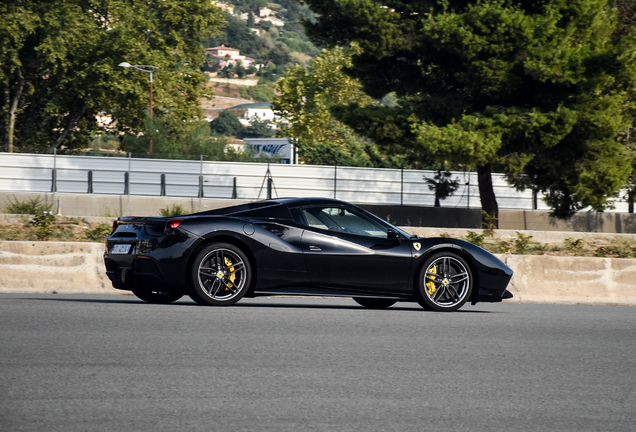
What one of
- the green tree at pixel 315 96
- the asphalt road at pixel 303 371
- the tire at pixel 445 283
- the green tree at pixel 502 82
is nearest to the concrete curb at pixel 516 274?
the asphalt road at pixel 303 371

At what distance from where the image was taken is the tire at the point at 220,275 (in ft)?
28.8

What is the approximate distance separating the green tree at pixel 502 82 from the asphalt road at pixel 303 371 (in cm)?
1568

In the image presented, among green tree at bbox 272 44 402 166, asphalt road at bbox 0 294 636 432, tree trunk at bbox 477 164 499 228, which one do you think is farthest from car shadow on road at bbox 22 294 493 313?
green tree at bbox 272 44 402 166

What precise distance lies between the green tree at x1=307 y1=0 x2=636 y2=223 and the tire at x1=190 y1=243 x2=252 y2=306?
15006 millimetres

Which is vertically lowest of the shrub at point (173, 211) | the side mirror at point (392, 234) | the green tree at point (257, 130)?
the side mirror at point (392, 234)

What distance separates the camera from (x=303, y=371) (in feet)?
19.0

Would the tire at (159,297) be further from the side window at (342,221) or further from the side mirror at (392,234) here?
the side mirror at (392,234)

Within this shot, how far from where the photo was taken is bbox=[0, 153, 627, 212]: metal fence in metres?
35.1

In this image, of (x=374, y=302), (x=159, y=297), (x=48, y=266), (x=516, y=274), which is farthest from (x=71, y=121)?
(x=374, y=302)

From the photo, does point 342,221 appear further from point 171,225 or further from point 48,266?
point 48,266

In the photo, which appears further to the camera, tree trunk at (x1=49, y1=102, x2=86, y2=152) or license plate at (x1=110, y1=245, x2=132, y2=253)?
tree trunk at (x1=49, y1=102, x2=86, y2=152)

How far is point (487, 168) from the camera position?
27.7m

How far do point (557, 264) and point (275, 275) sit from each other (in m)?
5.04

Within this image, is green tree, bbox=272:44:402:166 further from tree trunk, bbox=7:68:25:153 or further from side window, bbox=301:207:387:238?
side window, bbox=301:207:387:238
